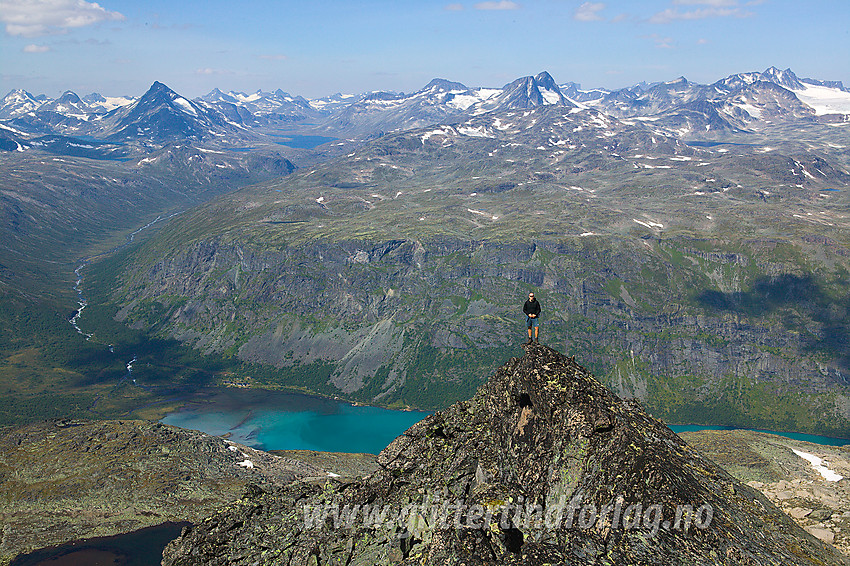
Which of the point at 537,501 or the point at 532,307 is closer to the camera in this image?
the point at 537,501

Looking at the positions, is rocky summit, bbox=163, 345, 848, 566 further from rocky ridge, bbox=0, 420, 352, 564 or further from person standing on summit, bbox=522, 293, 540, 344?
rocky ridge, bbox=0, 420, 352, 564

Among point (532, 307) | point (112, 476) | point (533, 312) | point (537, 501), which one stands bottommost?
point (112, 476)

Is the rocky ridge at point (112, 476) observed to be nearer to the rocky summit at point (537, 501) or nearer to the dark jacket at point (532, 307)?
the rocky summit at point (537, 501)

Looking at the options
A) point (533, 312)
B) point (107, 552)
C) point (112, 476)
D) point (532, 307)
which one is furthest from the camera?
point (112, 476)

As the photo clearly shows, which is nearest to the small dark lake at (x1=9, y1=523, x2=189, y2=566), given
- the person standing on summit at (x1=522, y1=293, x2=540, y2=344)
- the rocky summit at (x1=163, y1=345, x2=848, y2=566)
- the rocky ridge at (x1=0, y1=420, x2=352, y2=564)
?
the rocky ridge at (x1=0, y1=420, x2=352, y2=564)

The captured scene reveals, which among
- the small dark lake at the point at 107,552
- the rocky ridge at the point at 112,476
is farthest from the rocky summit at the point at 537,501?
the rocky ridge at the point at 112,476

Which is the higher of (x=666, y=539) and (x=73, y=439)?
(x=666, y=539)

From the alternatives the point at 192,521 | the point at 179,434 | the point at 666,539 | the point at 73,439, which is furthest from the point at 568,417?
the point at 73,439

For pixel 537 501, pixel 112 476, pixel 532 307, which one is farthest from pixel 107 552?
pixel 532 307

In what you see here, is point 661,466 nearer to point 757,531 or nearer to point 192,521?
point 757,531

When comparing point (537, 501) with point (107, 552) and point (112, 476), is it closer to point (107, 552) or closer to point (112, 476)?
point (107, 552)
